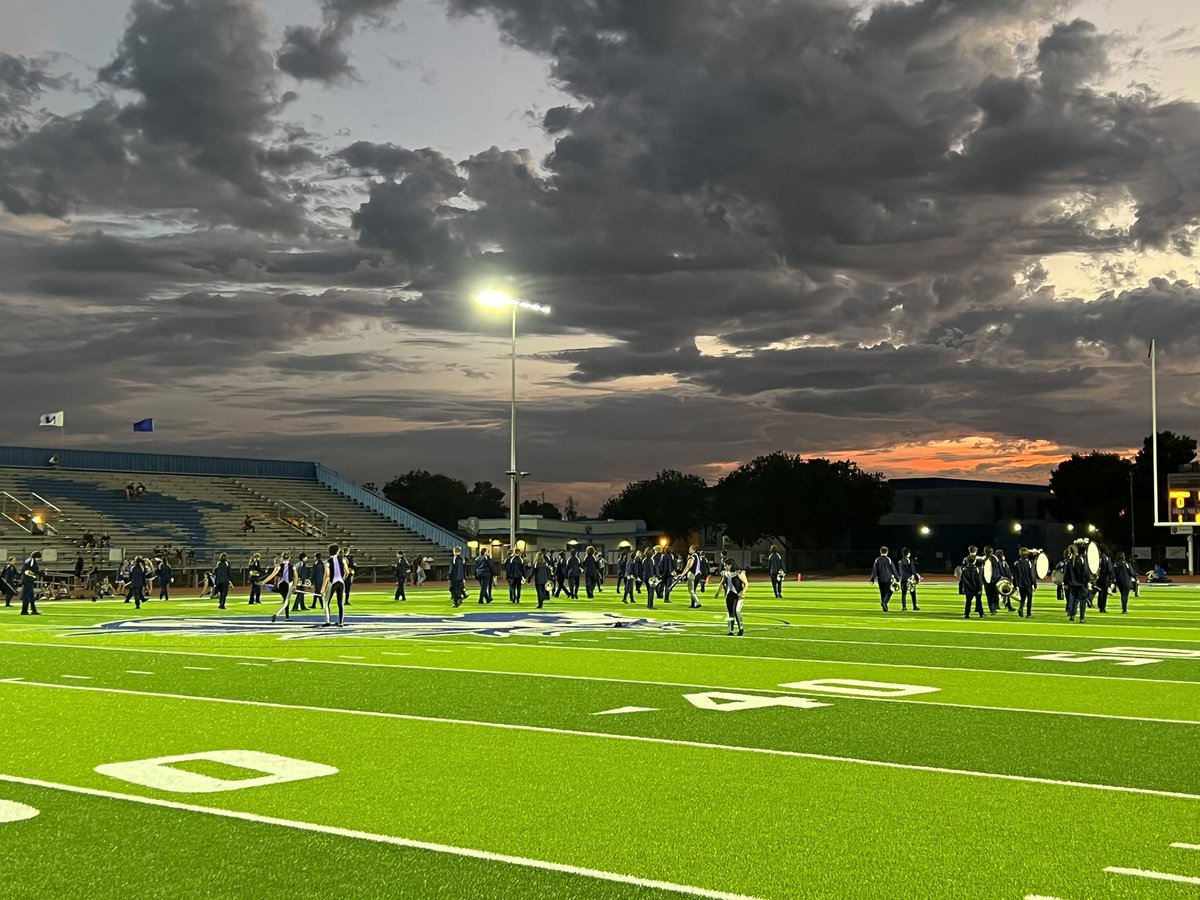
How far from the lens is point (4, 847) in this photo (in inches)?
257

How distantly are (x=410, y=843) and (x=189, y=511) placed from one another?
180ft

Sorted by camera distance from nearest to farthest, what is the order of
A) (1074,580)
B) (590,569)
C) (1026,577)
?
(1074,580) < (1026,577) < (590,569)

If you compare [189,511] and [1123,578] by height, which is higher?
[189,511]

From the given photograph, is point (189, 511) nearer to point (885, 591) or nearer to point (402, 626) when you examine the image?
Result: point (885, 591)

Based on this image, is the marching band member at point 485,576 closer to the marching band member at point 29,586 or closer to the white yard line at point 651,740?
the marching band member at point 29,586

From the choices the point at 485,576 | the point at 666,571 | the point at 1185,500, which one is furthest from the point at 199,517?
the point at 1185,500

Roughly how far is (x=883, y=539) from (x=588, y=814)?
297ft

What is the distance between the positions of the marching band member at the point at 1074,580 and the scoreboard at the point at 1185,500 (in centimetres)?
2559

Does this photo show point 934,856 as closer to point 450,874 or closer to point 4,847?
point 450,874

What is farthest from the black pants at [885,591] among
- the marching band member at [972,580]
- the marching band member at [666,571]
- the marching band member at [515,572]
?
the marching band member at [515,572]

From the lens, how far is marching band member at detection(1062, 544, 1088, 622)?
2488 cm

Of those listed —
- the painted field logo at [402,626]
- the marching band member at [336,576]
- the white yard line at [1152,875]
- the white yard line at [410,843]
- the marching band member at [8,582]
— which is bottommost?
the painted field logo at [402,626]

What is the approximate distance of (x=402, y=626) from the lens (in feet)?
77.5

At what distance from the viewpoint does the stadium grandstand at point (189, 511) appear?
51.4m
